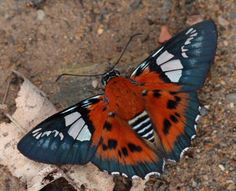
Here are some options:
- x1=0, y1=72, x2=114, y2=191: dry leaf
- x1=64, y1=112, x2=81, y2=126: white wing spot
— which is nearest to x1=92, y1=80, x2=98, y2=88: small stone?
x1=0, y1=72, x2=114, y2=191: dry leaf

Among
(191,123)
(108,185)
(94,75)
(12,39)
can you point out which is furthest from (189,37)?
(12,39)

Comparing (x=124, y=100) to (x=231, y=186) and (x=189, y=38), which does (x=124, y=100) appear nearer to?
(x=189, y=38)

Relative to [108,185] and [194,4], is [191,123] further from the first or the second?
[194,4]

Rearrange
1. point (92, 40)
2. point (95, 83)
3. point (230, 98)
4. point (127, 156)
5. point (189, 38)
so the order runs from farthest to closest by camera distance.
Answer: point (92, 40), point (95, 83), point (230, 98), point (189, 38), point (127, 156)

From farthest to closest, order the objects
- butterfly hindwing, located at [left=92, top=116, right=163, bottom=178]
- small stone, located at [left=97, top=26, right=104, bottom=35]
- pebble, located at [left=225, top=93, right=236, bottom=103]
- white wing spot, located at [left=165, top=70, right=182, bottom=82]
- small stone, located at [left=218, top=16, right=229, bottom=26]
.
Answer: small stone, located at [left=97, top=26, right=104, bottom=35] → small stone, located at [left=218, top=16, right=229, bottom=26] → pebble, located at [left=225, top=93, right=236, bottom=103] → white wing spot, located at [left=165, top=70, right=182, bottom=82] → butterfly hindwing, located at [left=92, top=116, right=163, bottom=178]

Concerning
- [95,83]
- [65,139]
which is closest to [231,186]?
[65,139]

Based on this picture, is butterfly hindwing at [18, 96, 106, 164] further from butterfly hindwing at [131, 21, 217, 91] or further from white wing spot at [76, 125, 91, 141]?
butterfly hindwing at [131, 21, 217, 91]

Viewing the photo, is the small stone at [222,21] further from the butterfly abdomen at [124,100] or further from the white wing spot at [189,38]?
the butterfly abdomen at [124,100]
